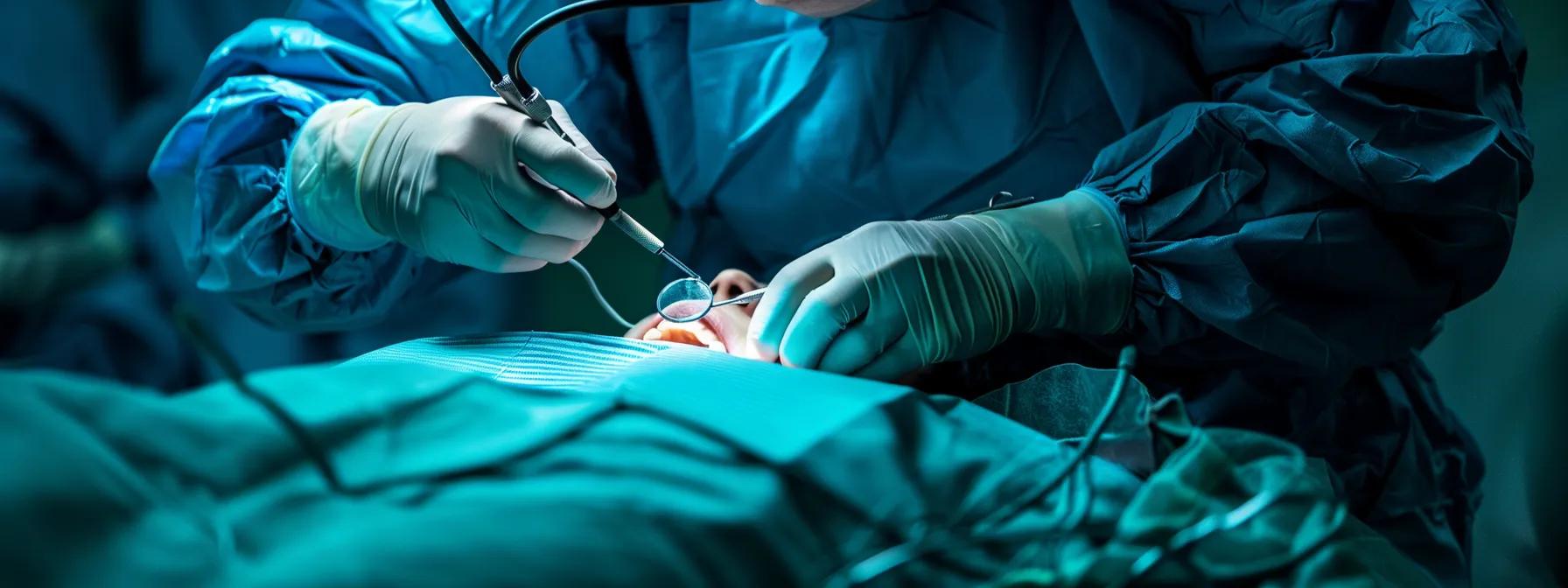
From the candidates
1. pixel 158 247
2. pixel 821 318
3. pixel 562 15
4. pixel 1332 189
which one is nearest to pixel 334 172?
pixel 562 15

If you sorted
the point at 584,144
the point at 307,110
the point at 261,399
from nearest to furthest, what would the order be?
the point at 261,399, the point at 584,144, the point at 307,110

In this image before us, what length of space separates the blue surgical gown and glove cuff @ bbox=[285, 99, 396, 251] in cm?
5

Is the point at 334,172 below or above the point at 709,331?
above

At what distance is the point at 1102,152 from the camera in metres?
1.20

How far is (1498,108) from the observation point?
112 centimetres

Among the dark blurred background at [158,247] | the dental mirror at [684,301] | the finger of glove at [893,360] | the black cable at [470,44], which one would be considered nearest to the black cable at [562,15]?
the black cable at [470,44]

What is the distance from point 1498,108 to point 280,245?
1517 mm

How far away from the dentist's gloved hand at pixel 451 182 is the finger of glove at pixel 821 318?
0.29 meters

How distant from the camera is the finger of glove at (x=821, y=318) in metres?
1.03

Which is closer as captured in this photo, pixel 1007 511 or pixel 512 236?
pixel 1007 511

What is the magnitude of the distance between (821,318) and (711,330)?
20 centimetres

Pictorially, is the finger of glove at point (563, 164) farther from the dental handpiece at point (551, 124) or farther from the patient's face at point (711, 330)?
the patient's face at point (711, 330)

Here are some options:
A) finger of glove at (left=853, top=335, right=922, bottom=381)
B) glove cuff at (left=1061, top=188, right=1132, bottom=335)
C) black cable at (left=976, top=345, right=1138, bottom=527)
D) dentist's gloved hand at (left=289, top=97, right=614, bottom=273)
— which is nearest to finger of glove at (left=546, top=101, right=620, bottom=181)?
dentist's gloved hand at (left=289, top=97, right=614, bottom=273)

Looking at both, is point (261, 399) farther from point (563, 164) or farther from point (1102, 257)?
point (1102, 257)
